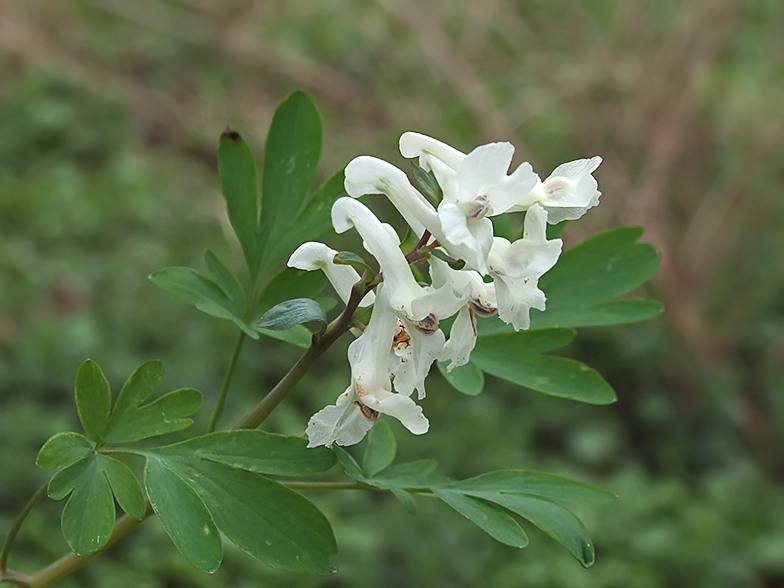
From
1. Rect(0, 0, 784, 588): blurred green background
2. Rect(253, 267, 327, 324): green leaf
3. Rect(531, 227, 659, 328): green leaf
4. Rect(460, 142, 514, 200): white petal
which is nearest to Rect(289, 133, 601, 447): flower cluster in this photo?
Rect(460, 142, 514, 200): white petal

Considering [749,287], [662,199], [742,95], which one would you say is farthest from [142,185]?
[742,95]

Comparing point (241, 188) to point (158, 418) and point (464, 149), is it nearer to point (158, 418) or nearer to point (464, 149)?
point (158, 418)

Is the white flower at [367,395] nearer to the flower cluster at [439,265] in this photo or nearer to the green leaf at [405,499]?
the flower cluster at [439,265]

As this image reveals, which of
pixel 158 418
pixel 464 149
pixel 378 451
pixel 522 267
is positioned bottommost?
pixel 464 149

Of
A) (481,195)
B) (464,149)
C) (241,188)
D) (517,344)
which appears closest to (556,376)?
(517,344)

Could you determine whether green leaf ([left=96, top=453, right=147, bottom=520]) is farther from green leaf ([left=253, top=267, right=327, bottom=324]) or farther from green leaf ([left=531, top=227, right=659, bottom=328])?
green leaf ([left=531, top=227, right=659, bottom=328])

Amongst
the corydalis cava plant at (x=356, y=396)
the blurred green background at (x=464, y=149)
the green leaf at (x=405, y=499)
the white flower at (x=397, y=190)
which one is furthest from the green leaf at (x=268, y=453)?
the blurred green background at (x=464, y=149)

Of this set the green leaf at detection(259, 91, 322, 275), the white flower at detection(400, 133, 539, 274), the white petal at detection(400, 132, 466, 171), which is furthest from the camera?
the green leaf at detection(259, 91, 322, 275)
